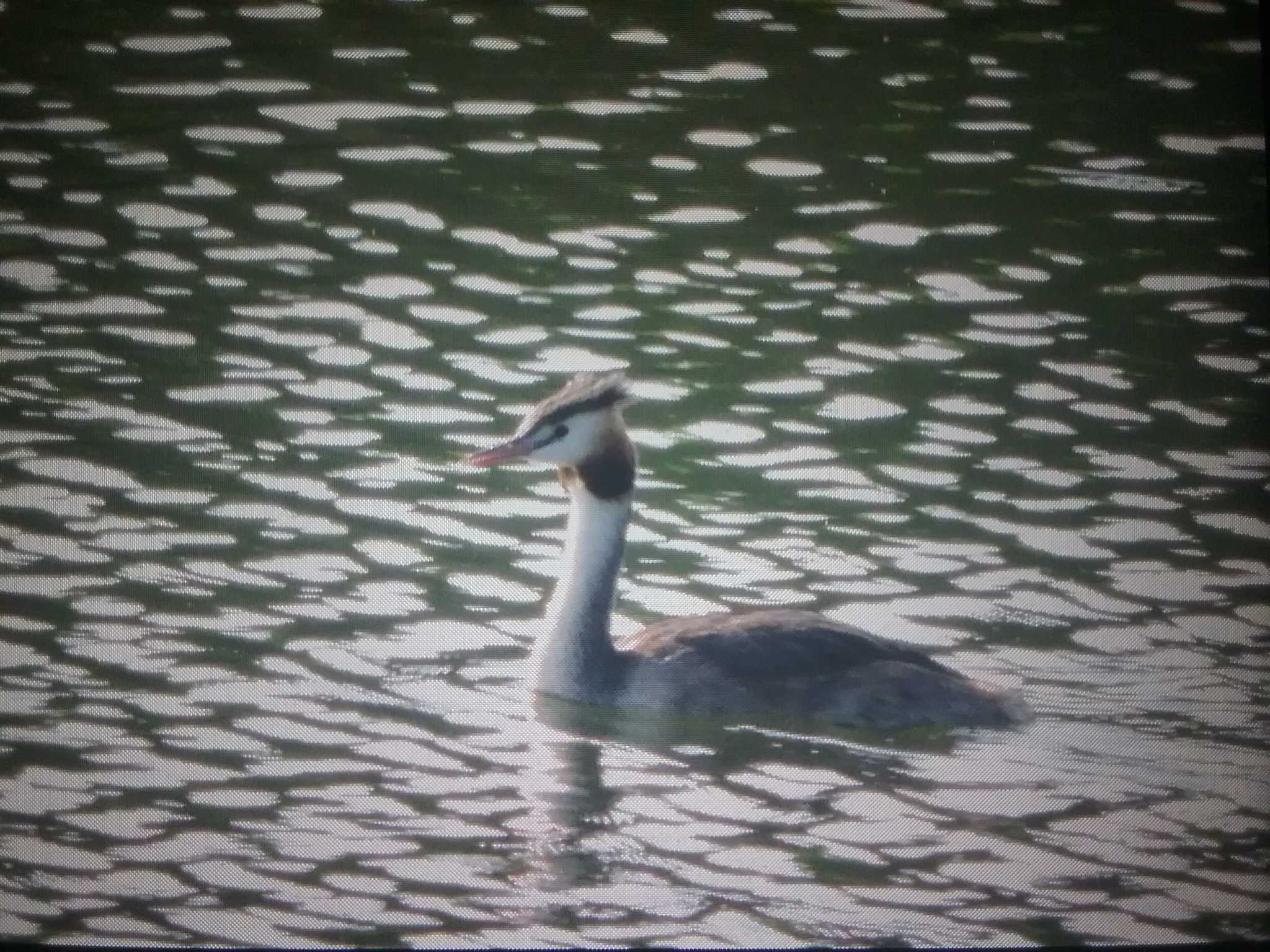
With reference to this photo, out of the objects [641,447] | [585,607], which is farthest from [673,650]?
[641,447]

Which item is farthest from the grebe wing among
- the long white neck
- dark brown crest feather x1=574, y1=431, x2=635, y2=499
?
dark brown crest feather x1=574, y1=431, x2=635, y2=499

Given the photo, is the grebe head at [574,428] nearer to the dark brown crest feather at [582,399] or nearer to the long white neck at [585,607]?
the dark brown crest feather at [582,399]

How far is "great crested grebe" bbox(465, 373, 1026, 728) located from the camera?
604cm

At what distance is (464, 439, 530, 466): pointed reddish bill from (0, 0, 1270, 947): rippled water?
54cm

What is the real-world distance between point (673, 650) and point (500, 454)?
696 mm

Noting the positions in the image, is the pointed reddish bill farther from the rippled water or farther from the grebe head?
the rippled water

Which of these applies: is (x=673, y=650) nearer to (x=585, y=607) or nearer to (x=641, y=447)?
(x=585, y=607)

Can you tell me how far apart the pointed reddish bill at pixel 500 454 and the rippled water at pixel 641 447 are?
54 centimetres

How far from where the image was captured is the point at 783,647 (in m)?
6.05

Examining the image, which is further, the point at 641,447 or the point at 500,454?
the point at 641,447

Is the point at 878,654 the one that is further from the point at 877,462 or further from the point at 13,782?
the point at 13,782

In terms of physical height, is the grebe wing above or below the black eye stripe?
below

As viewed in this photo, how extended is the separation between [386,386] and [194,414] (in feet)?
2.03

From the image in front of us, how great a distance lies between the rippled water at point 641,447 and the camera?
17.7 ft
